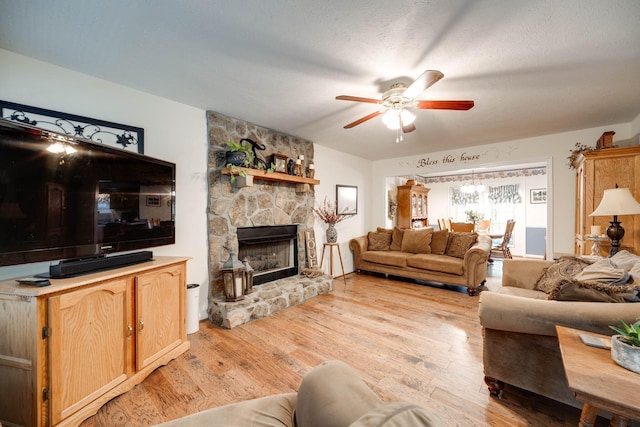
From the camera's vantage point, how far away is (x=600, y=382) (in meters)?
0.94

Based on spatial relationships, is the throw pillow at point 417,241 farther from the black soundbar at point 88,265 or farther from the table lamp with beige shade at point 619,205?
the black soundbar at point 88,265

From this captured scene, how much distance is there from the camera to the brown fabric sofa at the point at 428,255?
12.4 ft

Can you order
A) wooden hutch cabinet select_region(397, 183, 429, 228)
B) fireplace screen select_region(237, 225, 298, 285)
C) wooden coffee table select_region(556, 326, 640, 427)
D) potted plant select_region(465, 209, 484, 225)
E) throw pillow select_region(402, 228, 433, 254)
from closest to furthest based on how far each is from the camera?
1. wooden coffee table select_region(556, 326, 640, 427)
2. fireplace screen select_region(237, 225, 298, 285)
3. throw pillow select_region(402, 228, 433, 254)
4. wooden hutch cabinet select_region(397, 183, 429, 228)
5. potted plant select_region(465, 209, 484, 225)

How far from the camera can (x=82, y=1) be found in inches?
54.1

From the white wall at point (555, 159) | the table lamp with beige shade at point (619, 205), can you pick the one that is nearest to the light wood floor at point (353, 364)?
the table lamp with beige shade at point (619, 205)

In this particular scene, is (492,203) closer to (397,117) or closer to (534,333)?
(397,117)

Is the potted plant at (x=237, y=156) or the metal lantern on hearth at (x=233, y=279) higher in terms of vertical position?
the potted plant at (x=237, y=156)

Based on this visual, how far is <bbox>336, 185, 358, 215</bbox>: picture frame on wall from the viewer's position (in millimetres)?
4762

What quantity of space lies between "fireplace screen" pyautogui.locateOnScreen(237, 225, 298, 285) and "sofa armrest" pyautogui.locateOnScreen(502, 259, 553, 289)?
2.71 meters

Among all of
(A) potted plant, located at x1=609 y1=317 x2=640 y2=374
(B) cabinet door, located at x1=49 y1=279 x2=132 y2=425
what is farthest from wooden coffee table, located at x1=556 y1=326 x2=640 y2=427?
(B) cabinet door, located at x1=49 y1=279 x2=132 y2=425

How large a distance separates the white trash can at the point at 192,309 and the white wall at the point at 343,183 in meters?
2.18

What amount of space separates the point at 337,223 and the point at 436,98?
2738 mm

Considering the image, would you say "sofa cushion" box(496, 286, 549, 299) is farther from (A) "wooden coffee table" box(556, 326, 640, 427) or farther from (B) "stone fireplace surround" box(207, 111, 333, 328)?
(B) "stone fireplace surround" box(207, 111, 333, 328)

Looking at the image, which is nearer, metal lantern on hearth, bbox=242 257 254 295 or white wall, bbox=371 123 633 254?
metal lantern on hearth, bbox=242 257 254 295
